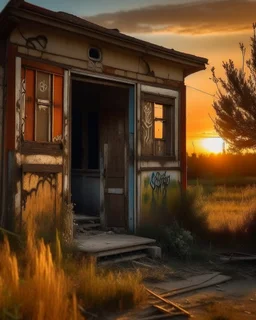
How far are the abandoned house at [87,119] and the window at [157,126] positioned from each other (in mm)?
26

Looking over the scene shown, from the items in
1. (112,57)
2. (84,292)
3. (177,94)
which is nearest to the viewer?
(84,292)

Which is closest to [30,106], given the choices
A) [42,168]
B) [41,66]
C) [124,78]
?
[41,66]

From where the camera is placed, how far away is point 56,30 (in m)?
9.64

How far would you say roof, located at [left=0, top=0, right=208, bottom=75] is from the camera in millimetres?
8453

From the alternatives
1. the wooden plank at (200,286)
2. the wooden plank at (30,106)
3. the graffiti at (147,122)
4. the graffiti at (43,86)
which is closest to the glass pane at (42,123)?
the wooden plank at (30,106)

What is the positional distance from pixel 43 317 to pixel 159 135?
25.4 ft

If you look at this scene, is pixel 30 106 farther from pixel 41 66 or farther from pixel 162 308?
pixel 162 308

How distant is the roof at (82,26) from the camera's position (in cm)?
845

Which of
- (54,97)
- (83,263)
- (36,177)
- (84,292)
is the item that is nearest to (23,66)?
(54,97)

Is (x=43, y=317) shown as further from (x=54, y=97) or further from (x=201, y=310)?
(x=54, y=97)

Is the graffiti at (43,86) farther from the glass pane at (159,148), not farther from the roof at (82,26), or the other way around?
the glass pane at (159,148)

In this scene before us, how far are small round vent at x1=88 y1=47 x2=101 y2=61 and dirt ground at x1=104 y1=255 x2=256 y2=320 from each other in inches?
176

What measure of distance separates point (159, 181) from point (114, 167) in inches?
48.2

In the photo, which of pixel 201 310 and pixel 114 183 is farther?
pixel 114 183
